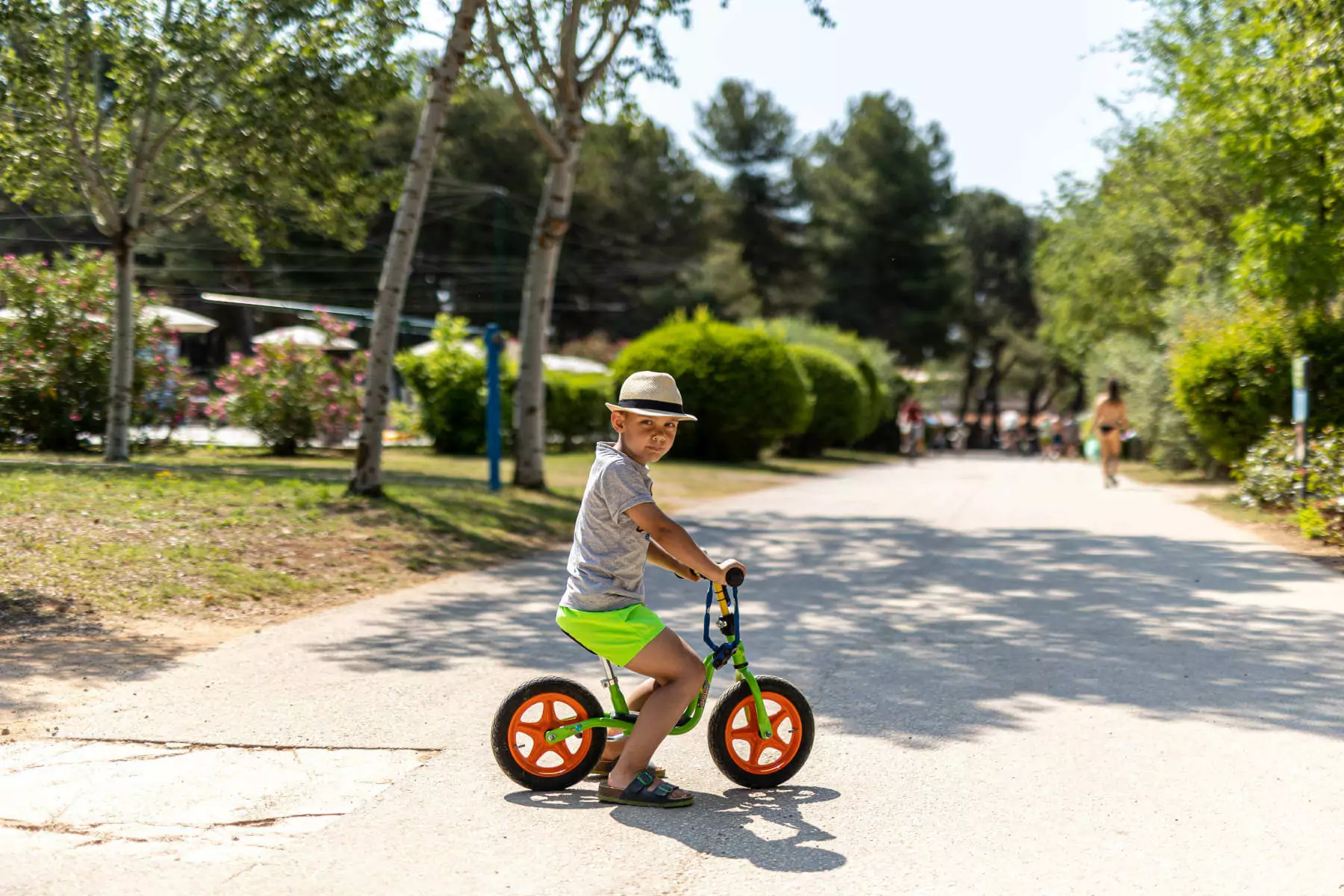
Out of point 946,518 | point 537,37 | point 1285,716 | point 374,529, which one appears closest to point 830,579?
point 374,529

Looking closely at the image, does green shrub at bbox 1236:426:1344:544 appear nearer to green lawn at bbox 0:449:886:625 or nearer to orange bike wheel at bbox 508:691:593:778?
green lawn at bbox 0:449:886:625

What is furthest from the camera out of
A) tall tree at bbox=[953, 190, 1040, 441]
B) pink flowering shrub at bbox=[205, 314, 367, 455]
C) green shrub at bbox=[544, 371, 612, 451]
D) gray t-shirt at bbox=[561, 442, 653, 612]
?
tall tree at bbox=[953, 190, 1040, 441]

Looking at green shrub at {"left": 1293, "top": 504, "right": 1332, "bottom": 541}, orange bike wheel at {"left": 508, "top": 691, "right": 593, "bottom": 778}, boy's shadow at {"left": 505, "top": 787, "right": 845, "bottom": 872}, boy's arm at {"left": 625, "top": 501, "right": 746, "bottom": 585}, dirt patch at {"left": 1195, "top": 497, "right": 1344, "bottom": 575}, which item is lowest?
boy's shadow at {"left": 505, "top": 787, "right": 845, "bottom": 872}

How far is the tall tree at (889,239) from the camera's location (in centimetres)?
6531

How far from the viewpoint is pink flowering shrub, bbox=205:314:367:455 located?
72.1 ft

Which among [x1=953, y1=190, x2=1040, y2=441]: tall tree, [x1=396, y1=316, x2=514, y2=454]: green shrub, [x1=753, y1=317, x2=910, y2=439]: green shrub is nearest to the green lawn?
[x1=396, y1=316, x2=514, y2=454]: green shrub

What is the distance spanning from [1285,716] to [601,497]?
3.48 metres

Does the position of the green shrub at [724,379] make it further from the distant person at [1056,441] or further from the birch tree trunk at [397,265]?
the distant person at [1056,441]

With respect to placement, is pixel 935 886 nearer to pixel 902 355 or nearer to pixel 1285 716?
pixel 1285 716

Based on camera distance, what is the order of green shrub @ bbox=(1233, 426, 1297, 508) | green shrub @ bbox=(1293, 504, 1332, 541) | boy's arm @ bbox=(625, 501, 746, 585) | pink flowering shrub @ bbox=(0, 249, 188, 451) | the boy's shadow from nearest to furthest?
the boy's shadow → boy's arm @ bbox=(625, 501, 746, 585) → green shrub @ bbox=(1293, 504, 1332, 541) → green shrub @ bbox=(1233, 426, 1297, 508) → pink flowering shrub @ bbox=(0, 249, 188, 451)

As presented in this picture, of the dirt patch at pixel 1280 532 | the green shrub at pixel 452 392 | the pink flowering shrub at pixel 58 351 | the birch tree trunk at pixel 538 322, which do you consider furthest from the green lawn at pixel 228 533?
the green shrub at pixel 452 392

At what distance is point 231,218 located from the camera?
18453 millimetres

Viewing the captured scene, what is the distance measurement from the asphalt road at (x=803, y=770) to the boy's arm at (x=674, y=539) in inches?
34.4

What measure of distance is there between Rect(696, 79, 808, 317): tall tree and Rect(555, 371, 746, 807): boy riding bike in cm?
6334
